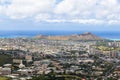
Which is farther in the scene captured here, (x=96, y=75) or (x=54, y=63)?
(x=54, y=63)

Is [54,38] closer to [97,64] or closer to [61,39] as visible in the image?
[61,39]

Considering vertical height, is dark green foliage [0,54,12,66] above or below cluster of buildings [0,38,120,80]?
above

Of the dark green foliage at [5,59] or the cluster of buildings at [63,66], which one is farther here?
the dark green foliage at [5,59]

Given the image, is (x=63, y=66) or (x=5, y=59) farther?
(x=5, y=59)

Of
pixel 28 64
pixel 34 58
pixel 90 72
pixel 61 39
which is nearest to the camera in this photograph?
pixel 90 72

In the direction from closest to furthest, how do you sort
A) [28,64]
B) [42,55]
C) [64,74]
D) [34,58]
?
1. [64,74]
2. [28,64]
3. [34,58]
4. [42,55]

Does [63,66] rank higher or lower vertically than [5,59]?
lower

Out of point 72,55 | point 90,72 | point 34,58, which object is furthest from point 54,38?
→ point 90,72

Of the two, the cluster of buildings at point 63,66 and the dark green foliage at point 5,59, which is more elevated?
the dark green foliage at point 5,59

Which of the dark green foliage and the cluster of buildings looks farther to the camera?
the dark green foliage
